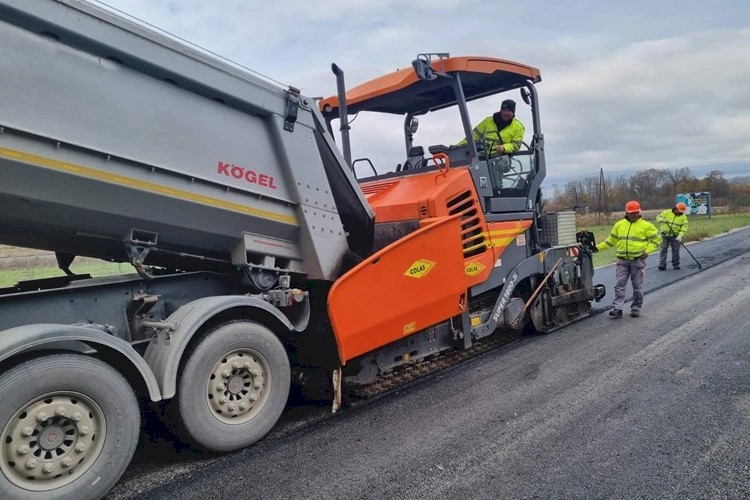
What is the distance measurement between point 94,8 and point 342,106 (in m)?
1.99

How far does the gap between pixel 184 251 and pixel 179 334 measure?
25.4 inches

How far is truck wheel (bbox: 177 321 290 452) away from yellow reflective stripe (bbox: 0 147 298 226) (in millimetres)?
739

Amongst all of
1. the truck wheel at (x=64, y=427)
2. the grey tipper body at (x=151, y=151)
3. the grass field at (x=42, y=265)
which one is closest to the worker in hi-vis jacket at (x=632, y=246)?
the grey tipper body at (x=151, y=151)

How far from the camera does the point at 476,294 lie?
5203 millimetres

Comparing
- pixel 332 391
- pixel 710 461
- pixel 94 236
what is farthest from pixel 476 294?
pixel 94 236

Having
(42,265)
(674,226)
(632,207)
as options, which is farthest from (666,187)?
(42,265)

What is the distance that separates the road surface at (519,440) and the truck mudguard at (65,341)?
0.64 m

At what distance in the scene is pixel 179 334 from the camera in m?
3.16

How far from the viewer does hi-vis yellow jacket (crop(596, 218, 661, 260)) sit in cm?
759

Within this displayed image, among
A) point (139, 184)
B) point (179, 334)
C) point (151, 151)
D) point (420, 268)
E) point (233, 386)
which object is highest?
point (151, 151)

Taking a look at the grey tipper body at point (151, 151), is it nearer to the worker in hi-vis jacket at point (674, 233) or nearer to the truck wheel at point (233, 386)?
the truck wheel at point (233, 386)

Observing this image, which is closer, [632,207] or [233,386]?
[233,386]

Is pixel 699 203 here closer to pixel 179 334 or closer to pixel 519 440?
pixel 519 440

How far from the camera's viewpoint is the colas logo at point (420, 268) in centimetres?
422
